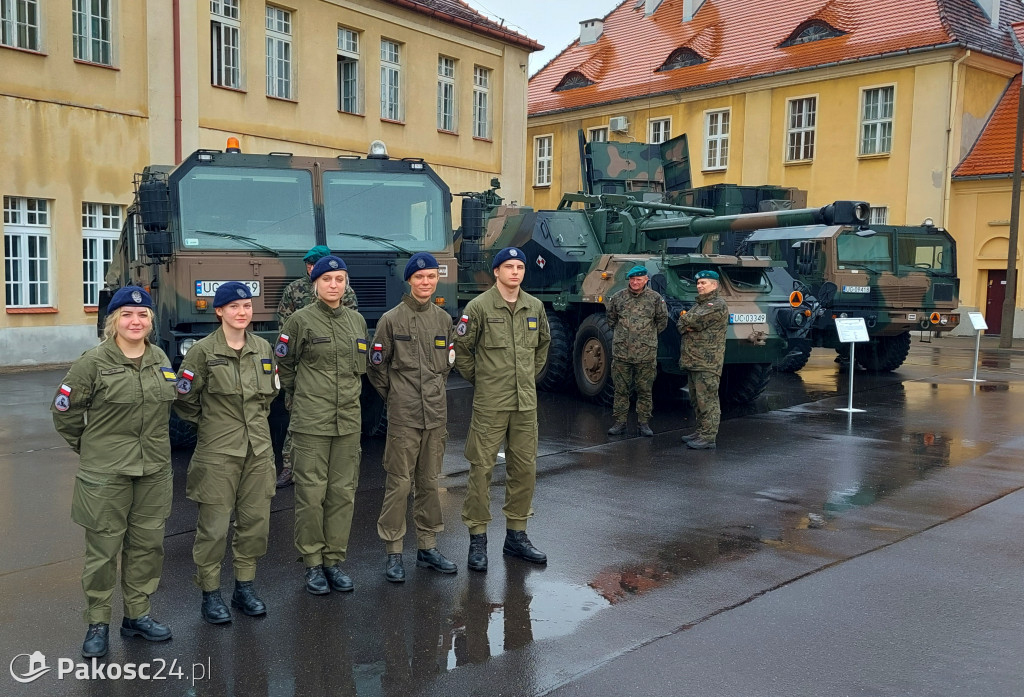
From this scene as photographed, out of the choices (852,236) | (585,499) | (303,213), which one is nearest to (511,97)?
(852,236)

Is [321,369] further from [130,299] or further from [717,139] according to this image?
[717,139]

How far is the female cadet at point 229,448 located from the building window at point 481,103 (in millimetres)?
18079

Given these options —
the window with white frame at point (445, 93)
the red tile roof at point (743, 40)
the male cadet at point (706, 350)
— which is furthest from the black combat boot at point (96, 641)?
the red tile roof at point (743, 40)

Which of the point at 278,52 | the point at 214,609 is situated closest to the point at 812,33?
the point at 278,52

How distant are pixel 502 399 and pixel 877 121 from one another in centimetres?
2327

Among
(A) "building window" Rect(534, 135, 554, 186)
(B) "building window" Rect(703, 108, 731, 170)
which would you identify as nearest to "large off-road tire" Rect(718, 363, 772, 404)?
(B) "building window" Rect(703, 108, 731, 170)

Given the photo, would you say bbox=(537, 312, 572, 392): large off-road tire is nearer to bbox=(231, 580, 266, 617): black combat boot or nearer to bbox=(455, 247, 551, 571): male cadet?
bbox=(455, 247, 551, 571): male cadet

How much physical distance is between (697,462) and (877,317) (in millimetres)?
7441

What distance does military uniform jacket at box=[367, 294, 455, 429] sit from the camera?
5129 millimetres

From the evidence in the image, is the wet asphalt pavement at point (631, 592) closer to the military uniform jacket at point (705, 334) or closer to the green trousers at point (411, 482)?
the green trousers at point (411, 482)

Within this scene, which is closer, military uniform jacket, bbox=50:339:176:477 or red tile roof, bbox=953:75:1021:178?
military uniform jacket, bbox=50:339:176:477

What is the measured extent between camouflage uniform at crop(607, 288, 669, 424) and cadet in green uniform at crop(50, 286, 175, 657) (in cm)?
582

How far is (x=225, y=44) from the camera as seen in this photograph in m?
17.2

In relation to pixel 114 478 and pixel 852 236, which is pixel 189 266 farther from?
pixel 852 236
